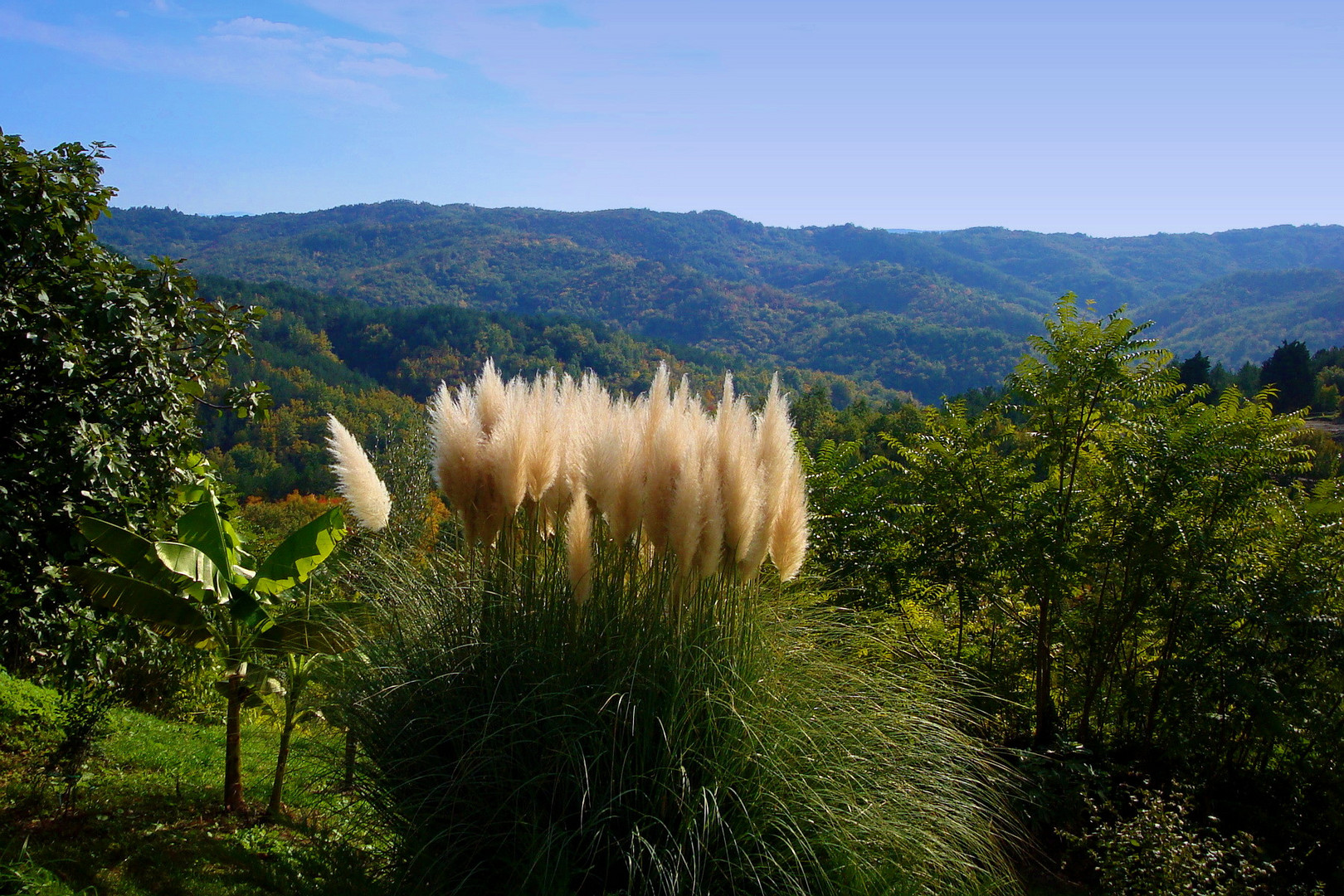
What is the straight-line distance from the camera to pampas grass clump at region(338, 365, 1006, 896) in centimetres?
254

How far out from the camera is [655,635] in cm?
294

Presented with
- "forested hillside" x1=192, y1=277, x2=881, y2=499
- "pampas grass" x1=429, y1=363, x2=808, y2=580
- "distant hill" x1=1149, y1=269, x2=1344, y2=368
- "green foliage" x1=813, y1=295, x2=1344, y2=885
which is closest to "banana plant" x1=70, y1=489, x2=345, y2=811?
"pampas grass" x1=429, y1=363, x2=808, y2=580

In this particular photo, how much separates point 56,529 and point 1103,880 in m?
4.81

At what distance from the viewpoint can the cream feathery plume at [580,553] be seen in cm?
300

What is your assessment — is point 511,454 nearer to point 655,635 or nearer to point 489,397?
point 489,397

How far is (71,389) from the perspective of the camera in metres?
3.44

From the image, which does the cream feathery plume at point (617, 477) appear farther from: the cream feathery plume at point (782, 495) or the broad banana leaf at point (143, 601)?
the broad banana leaf at point (143, 601)

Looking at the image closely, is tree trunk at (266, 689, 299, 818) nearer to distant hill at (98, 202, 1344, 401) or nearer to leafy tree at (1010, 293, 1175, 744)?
leafy tree at (1010, 293, 1175, 744)

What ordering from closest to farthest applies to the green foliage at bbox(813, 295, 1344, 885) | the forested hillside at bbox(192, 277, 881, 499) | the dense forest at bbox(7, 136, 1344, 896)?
the dense forest at bbox(7, 136, 1344, 896), the green foliage at bbox(813, 295, 1344, 885), the forested hillside at bbox(192, 277, 881, 499)

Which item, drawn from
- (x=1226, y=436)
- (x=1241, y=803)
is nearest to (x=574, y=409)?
(x=1226, y=436)

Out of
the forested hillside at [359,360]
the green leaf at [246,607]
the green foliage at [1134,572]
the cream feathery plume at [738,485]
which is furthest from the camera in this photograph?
the forested hillside at [359,360]

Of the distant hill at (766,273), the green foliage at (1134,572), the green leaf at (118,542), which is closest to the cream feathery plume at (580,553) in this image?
the green leaf at (118,542)

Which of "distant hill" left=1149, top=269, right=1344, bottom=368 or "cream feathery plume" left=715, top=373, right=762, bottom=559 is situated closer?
"cream feathery plume" left=715, top=373, right=762, bottom=559

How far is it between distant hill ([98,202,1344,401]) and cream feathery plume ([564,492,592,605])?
72.4m
